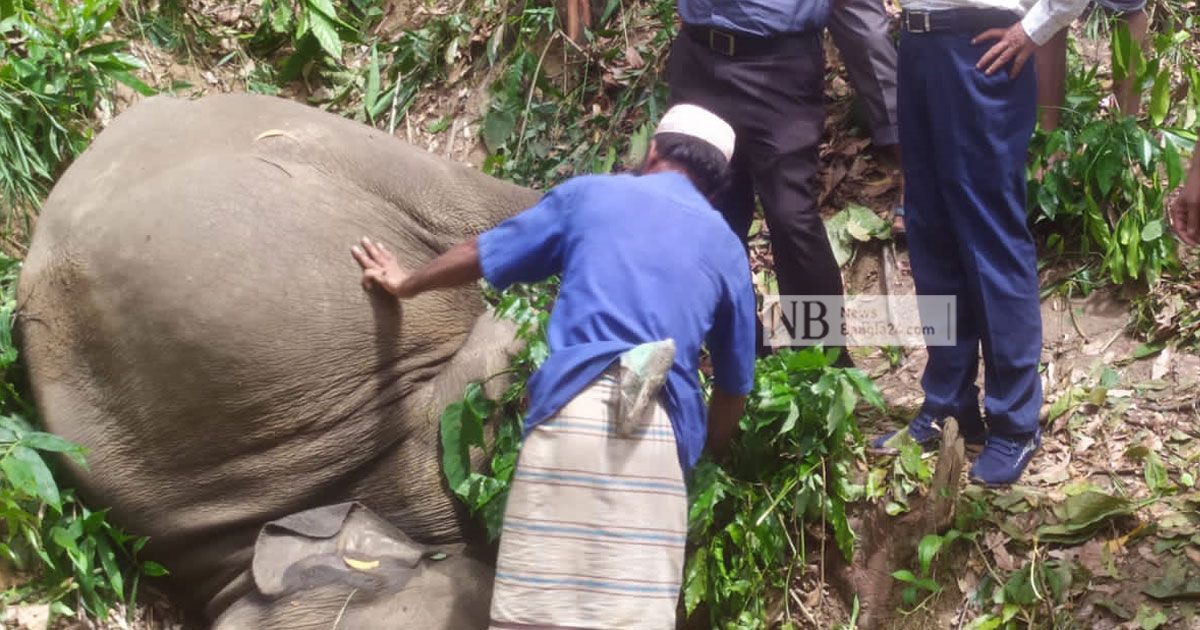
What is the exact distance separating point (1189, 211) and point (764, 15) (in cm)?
135

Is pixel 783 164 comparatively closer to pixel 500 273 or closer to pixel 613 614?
pixel 500 273

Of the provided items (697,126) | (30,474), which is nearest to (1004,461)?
(697,126)

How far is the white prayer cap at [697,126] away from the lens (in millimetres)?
3445

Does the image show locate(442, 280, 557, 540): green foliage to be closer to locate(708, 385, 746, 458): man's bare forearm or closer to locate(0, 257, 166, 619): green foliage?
locate(708, 385, 746, 458): man's bare forearm

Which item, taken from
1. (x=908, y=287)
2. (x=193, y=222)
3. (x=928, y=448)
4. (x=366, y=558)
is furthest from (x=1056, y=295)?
(x=193, y=222)

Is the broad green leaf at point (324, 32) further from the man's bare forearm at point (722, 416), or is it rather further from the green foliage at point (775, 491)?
the man's bare forearm at point (722, 416)

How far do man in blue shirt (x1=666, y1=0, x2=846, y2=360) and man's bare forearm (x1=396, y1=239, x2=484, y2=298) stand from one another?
104cm

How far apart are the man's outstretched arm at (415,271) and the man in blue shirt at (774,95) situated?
910 millimetres

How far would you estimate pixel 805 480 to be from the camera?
4.01 metres

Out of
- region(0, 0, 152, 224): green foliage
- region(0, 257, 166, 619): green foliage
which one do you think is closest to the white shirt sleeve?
region(0, 257, 166, 619): green foliage

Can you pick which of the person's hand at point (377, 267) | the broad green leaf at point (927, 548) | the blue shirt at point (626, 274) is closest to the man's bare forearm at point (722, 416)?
the blue shirt at point (626, 274)

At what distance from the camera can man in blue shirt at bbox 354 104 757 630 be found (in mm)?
3170

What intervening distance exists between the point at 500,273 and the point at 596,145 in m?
2.56

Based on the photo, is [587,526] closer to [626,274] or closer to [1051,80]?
[626,274]
